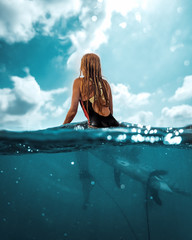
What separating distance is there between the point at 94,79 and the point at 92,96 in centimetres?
39

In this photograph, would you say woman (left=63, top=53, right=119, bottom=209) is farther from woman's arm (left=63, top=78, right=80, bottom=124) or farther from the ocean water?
the ocean water

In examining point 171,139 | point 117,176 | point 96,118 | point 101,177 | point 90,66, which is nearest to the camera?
point 96,118

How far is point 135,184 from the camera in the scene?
24.6ft

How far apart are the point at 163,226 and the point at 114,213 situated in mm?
2428

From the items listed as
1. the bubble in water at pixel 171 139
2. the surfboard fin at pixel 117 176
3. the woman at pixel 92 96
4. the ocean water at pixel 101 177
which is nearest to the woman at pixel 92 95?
the woman at pixel 92 96

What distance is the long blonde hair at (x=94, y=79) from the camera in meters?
3.29

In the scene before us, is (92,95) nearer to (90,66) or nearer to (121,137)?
(90,66)

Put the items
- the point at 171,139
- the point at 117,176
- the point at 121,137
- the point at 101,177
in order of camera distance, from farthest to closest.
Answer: the point at 101,177 < the point at 117,176 < the point at 171,139 < the point at 121,137

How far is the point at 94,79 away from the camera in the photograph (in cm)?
336

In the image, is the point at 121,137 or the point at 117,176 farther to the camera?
the point at 117,176

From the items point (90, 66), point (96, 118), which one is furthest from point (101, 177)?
point (90, 66)

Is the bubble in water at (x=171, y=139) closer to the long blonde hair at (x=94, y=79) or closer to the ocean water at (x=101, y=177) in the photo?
the ocean water at (x=101, y=177)

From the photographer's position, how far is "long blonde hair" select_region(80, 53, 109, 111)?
10.8ft

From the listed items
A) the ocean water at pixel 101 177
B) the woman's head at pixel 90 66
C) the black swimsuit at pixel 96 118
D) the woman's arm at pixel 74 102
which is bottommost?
the ocean water at pixel 101 177
